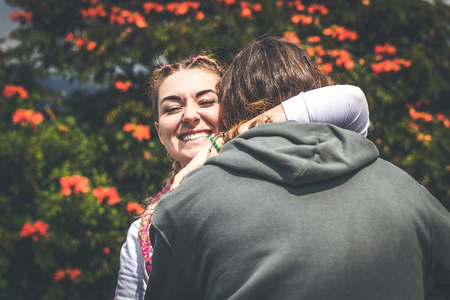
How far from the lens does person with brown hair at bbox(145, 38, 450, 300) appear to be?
956mm

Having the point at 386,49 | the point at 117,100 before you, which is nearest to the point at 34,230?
the point at 117,100

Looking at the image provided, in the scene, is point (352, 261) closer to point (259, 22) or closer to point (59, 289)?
point (59, 289)

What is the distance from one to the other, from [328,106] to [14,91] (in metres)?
4.53

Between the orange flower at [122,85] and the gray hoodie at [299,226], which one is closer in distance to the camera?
the gray hoodie at [299,226]

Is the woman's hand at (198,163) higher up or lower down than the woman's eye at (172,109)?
lower down

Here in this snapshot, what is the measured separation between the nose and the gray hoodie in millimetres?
769

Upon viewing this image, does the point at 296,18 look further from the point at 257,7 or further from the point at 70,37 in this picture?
the point at 70,37

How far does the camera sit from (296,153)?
1.06 meters

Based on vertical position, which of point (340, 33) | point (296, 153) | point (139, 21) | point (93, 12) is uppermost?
point (93, 12)

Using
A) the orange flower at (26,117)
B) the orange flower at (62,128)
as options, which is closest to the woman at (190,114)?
the orange flower at (62,128)

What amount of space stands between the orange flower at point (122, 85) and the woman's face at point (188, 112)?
2342 millimetres

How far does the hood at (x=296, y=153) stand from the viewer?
1.02 meters

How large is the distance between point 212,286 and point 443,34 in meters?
4.89

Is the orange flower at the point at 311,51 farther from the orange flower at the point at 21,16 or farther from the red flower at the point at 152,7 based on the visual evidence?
the orange flower at the point at 21,16
